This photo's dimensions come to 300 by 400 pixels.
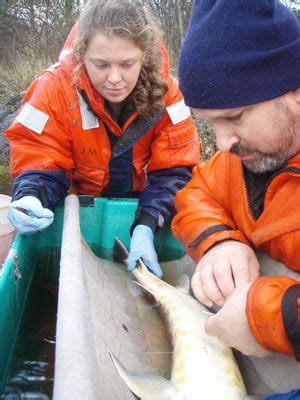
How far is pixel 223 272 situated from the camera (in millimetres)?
1941

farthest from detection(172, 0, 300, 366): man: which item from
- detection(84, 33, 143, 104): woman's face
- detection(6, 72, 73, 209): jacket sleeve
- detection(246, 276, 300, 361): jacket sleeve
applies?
detection(6, 72, 73, 209): jacket sleeve

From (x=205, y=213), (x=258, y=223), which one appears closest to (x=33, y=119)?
(x=205, y=213)

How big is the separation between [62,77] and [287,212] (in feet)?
5.81

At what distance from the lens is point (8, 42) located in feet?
36.4

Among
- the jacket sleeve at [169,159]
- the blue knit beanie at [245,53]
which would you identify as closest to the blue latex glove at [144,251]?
the jacket sleeve at [169,159]

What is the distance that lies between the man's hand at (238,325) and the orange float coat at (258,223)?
49 millimetres

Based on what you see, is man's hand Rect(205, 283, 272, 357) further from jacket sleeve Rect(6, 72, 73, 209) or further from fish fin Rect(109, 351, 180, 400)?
jacket sleeve Rect(6, 72, 73, 209)

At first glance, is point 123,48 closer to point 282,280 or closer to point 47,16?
point 282,280

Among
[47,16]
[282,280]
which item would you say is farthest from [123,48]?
[47,16]

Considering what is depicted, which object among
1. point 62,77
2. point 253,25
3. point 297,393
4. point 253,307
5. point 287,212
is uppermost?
point 253,25

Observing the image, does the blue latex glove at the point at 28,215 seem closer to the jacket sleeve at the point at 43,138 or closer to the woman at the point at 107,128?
the woman at the point at 107,128

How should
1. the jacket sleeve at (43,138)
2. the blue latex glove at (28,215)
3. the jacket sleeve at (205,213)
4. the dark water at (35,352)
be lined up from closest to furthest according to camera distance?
the jacket sleeve at (205,213) < the dark water at (35,352) < the blue latex glove at (28,215) < the jacket sleeve at (43,138)

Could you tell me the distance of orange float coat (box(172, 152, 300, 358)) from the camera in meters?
1.55

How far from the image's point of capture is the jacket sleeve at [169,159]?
10.4 feet
